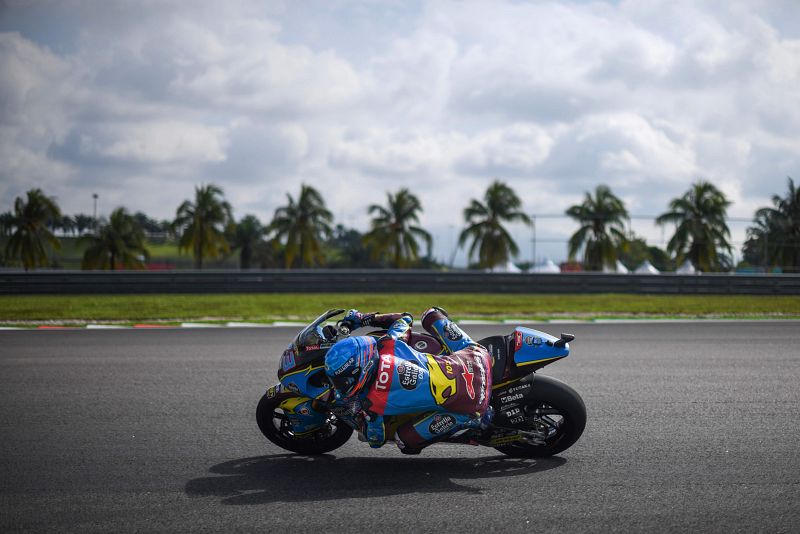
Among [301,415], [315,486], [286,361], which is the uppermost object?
[286,361]

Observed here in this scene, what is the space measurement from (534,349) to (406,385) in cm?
100

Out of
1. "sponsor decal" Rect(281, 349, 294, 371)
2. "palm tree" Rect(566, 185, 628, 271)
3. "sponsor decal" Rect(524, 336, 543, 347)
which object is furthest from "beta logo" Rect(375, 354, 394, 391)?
"palm tree" Rect(566, 185, 628, 271)

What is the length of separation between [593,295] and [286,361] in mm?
20141

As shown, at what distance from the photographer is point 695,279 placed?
24500mm

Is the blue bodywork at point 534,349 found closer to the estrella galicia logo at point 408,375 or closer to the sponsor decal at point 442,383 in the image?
the sponsor decal at point 442,383

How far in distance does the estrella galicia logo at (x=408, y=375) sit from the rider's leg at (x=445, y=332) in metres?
0.45

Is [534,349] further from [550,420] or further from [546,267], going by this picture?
[546,267]

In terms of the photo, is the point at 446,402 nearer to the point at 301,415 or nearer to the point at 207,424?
the point at 301,415

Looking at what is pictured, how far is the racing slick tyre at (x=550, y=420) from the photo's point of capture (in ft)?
17.5

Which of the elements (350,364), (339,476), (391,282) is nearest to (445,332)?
(350,364)

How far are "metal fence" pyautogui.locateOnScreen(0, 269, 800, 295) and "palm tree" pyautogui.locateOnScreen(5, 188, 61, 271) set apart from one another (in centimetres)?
2850

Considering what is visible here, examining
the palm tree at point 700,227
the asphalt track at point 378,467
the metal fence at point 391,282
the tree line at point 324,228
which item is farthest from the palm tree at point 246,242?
the asphalt track at point 378,467

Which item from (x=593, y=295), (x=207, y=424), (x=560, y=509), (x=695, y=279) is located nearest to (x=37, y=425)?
(x=207, y=424)

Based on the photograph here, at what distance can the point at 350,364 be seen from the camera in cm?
479
